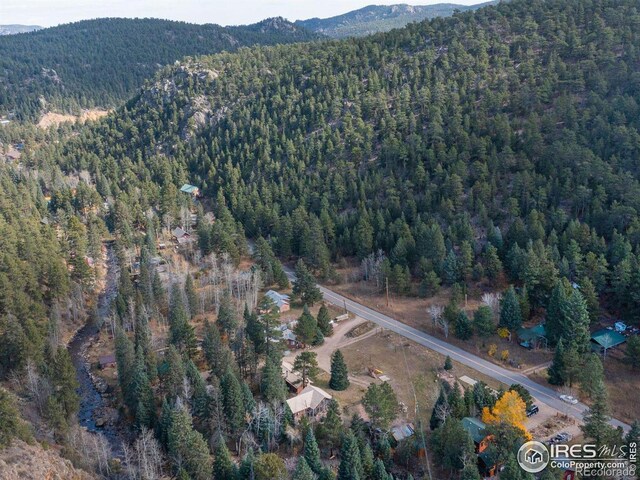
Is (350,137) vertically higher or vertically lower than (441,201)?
higher

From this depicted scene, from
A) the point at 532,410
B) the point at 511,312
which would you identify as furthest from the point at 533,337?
the point at 532,410

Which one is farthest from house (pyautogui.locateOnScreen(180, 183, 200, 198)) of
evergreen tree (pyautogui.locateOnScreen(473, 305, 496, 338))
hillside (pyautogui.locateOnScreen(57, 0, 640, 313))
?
evergreen tree (pyautogui.locateOnScreen(473, 305, 496, 338))

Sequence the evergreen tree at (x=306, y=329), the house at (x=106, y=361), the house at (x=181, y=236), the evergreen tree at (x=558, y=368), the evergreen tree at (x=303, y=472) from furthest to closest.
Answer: the house at (x=181, y=236), the house at (x=106, y=361), the evergreen tree at (x=306, y=329), the evergreen tree at (x=558, y=368), the evergreen tree at (x=303, y=472)

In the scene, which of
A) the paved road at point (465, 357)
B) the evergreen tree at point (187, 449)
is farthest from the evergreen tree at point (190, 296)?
the evergreen tree at point (187, 449)

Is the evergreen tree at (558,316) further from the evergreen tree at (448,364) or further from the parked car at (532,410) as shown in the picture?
the evergreen tree at (448,364)

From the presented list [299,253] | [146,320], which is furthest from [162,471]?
[299,253]

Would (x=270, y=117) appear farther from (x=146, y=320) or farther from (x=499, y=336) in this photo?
(x=499, y=336)

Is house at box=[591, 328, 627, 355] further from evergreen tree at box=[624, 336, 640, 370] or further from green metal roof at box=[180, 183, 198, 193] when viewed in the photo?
green metal roof at box=[180, 183, 198, 193]
